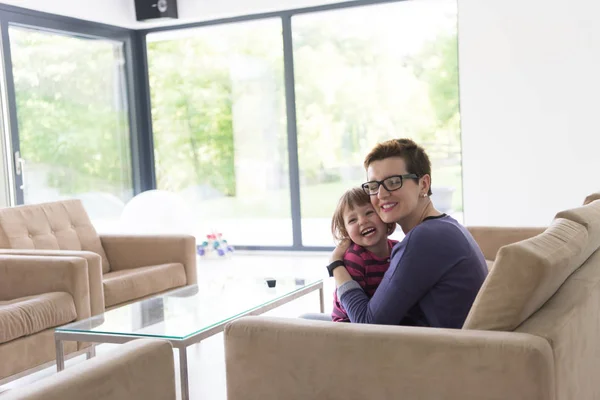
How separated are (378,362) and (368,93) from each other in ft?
17.4

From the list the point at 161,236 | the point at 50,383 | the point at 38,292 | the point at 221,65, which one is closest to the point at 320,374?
the point at 50,383

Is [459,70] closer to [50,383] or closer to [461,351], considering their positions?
[461,351]

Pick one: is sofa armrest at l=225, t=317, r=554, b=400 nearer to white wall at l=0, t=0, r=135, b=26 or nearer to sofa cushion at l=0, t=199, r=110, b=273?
sofa cushion at l=0, t=199, r=110, b=273

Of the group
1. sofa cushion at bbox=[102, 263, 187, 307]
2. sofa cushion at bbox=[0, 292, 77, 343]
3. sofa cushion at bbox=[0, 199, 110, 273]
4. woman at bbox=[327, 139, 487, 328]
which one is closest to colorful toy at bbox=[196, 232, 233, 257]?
sofa cushion at bbox=[0, 199, 110, 273]

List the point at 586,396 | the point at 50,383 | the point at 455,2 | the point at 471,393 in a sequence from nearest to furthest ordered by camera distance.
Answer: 1. the point at 50,383
2. the point at 471,393
3. the point at 586,396
4. the point at 455,2

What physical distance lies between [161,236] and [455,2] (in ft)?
11.2

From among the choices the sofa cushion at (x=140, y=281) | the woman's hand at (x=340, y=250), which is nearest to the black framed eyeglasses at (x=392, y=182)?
the woman's hand at (x=340, y=250)

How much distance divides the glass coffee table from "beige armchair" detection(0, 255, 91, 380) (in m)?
0.31

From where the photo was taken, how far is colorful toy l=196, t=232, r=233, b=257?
7250 millimetres

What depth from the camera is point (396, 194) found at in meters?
2.13

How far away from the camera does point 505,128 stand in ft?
19.8

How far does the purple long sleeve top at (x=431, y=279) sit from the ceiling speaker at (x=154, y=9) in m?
5.50

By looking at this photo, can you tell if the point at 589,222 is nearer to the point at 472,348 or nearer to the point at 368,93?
the point at 472,348

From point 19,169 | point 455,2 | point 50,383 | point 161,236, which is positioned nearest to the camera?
point 50,383
